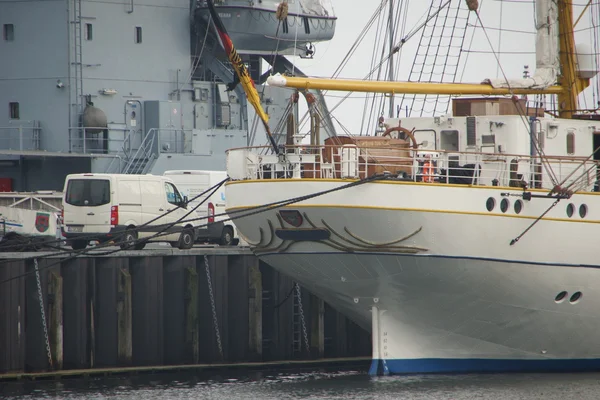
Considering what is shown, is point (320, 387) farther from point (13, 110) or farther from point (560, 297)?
point (13, 110)

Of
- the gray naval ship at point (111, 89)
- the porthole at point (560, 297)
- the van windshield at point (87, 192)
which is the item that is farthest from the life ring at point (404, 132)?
the gray naval ship at point (111, 89)

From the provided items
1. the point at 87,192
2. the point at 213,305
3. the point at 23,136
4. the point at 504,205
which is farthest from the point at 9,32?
the point at 504,205

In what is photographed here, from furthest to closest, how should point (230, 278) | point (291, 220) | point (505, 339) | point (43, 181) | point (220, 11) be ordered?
point (220, 11), point (43, 181), point (230, 278), point (505, 339), point (291, 220)

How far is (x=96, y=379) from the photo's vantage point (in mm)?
30672

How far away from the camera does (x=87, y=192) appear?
118ft

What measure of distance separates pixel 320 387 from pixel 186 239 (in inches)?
338

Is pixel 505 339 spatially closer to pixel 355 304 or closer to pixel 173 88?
pixel 355 304

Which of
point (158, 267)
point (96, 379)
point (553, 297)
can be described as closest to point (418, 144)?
point (553, 297)

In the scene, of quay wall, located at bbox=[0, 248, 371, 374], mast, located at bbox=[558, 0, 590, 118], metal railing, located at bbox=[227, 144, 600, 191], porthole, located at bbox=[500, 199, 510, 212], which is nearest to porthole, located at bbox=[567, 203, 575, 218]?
metal railing, located at bbox=[227, 144, 600, 191]

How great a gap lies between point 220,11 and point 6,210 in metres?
15.8

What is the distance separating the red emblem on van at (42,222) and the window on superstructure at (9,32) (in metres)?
11.8

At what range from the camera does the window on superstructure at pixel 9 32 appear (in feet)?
154

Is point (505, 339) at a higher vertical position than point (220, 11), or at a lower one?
lower

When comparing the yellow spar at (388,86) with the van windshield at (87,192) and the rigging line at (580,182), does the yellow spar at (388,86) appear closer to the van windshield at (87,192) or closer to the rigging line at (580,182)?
the rigging line at (580,182)
